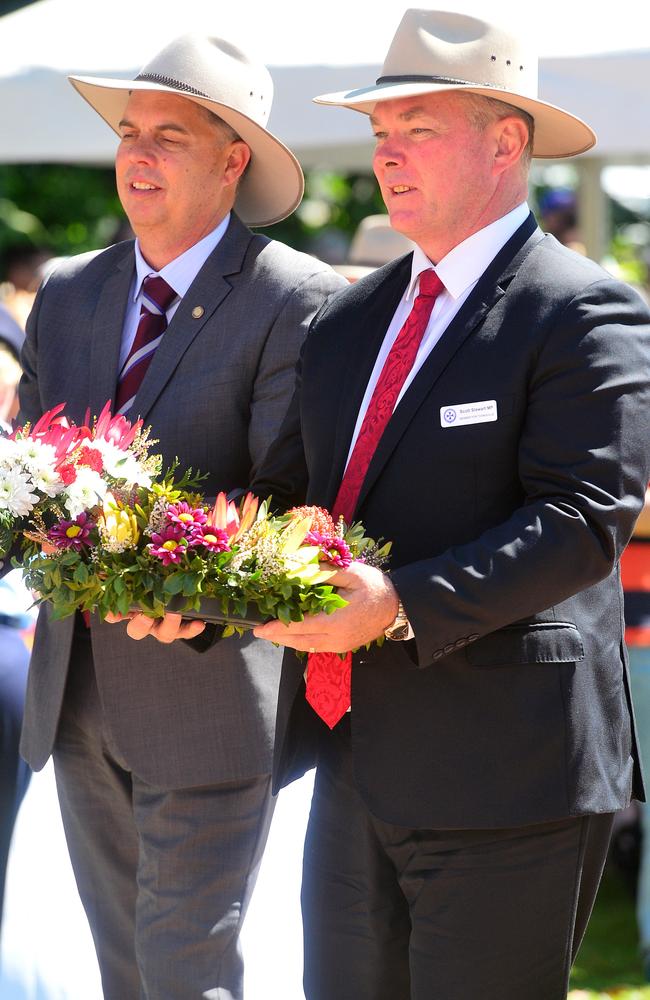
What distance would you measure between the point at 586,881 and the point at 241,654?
3.21 ft

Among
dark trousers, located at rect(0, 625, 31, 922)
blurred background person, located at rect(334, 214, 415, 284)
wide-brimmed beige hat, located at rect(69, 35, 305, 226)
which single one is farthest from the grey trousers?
blurred background person, located at rect(334, 214, 415, 284)

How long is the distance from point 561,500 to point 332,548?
0.41 metres

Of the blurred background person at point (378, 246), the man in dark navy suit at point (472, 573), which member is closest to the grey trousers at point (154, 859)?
the man in dark navy suit at point (472, 573)

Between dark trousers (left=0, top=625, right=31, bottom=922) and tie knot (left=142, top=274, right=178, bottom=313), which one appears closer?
tie knot (left=142, top=274, right=178, bottom=313)

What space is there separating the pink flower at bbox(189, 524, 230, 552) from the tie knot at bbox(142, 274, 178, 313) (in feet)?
3.44

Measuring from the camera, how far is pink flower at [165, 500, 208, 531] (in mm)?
2523

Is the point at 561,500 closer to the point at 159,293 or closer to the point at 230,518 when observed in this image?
the point at 230,518

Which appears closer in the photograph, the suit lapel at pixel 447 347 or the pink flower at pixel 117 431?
the suit lapel at pixel 447 347

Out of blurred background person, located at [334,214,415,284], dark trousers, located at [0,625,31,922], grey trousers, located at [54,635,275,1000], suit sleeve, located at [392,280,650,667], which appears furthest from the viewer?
blurred background person, located at [334,214,415,284]

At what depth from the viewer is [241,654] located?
10.8 feet

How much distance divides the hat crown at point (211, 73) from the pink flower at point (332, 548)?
1297mm

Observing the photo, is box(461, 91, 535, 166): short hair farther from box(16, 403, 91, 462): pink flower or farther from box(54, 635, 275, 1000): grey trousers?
box(54, 635, 275, 1000): grey trousers

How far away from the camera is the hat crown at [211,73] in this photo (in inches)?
130

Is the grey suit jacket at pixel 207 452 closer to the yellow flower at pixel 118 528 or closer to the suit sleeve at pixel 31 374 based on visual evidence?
the suit sleeve at pixel 31 374
